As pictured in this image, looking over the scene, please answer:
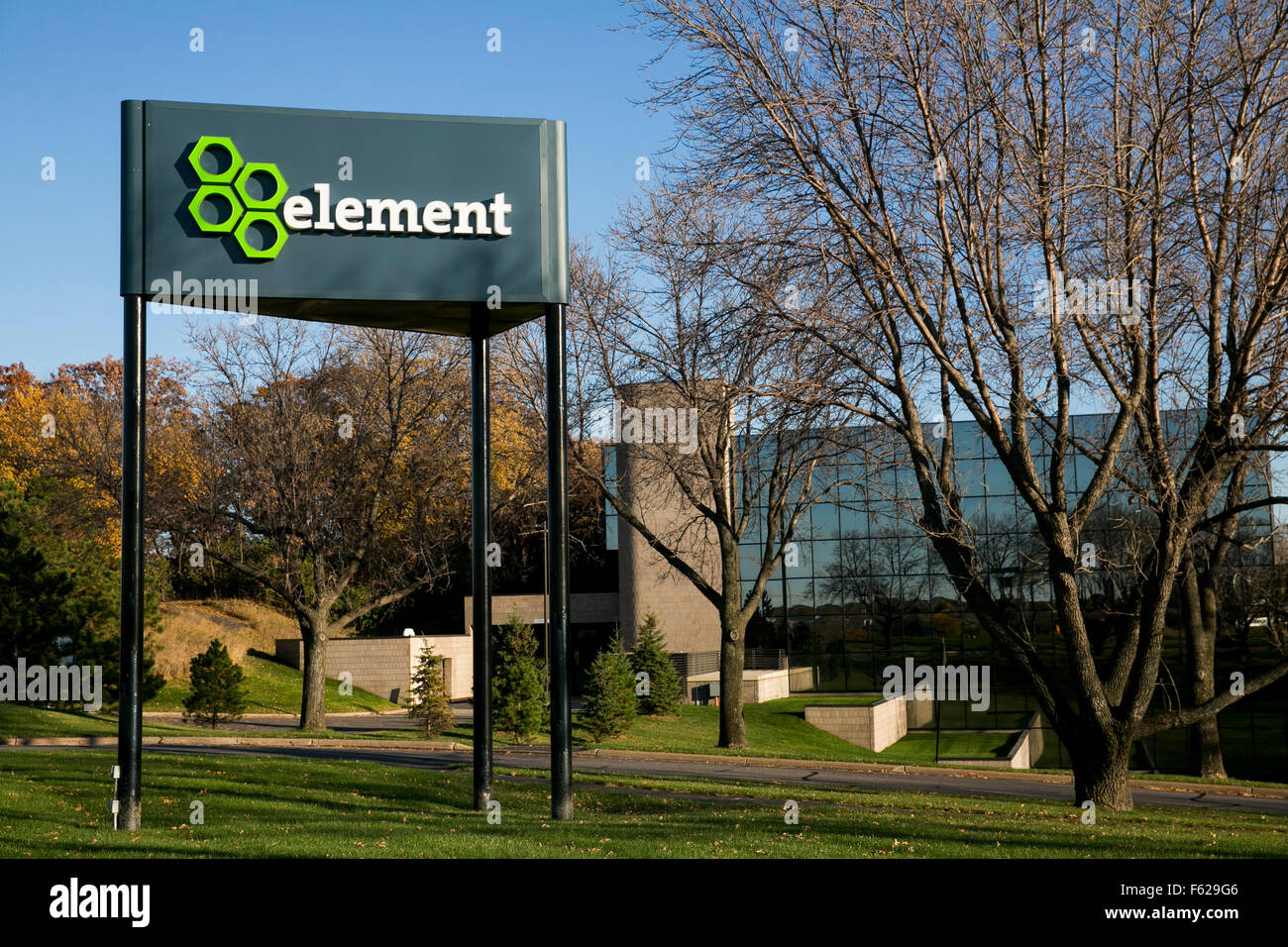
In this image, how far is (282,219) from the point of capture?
10.1 metres

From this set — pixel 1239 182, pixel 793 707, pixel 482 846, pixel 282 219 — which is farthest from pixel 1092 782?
pixel 793 707

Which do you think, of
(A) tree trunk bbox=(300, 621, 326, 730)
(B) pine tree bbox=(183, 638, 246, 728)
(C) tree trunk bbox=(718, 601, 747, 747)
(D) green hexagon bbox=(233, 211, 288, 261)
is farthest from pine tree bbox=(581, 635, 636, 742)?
(D) green hexagon bbox=(233, 211, 288, 261)

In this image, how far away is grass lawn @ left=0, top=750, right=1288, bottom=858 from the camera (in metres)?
8.48

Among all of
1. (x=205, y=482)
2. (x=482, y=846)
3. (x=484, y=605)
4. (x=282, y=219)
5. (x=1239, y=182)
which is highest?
(x=1239, y=182)

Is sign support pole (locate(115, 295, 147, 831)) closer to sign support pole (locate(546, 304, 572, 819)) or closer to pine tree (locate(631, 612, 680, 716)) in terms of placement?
sign support pole (locate(546, 304, 572, 819))

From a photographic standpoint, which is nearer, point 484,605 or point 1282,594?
point 484,605

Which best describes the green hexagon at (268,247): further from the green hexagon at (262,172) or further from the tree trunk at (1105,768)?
the tree trunk at (1105,768)

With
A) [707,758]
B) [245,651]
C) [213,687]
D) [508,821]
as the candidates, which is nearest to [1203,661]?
[707,758]

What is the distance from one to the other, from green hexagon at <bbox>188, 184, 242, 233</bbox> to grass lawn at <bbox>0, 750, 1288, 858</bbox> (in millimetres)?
5266

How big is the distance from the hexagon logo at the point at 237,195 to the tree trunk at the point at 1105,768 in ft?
37.0
